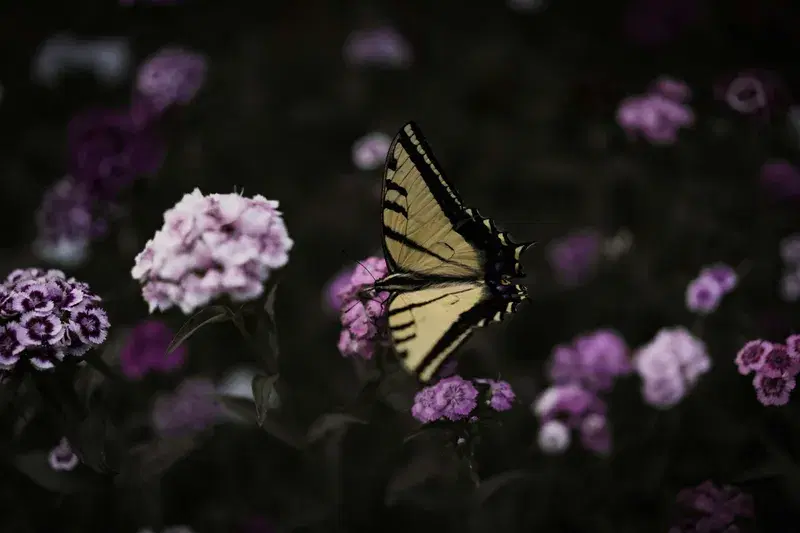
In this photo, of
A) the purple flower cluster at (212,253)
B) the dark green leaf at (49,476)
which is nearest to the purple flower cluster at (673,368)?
the purple flower cluster at (212,253)

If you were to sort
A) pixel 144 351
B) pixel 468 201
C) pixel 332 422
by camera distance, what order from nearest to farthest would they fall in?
pixel 332 422
pixel 144 351
pixel 468 201

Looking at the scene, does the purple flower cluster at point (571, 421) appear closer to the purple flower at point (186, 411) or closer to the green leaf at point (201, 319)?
the purple flower at point (186, 411)

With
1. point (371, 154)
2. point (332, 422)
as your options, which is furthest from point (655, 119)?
point (332, 422)

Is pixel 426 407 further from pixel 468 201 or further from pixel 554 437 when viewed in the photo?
pixel 468 201

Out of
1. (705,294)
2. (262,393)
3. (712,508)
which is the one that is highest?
(262,393)

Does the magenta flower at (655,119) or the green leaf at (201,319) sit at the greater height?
the magenta flower at (655,119)
